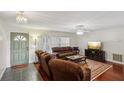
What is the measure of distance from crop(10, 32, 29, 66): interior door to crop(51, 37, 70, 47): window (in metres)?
1.91

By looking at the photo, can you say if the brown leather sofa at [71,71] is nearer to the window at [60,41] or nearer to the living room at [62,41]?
the living room at [62,41]

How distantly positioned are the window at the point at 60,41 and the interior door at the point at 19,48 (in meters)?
1.91

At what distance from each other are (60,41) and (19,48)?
3.05m

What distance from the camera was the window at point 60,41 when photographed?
6539 mm

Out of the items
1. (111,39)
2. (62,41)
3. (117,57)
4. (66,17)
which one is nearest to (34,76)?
(66,17)

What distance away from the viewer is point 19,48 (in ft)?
16.5

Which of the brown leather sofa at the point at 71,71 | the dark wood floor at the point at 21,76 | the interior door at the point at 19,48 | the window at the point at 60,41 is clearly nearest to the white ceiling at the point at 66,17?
the interior door at the point at 19,48

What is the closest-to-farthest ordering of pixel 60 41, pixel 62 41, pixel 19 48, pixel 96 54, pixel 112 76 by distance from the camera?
pixel 112 76, pixel 19 48, pixel 96 54, pixel 60 41, pixel 62 41

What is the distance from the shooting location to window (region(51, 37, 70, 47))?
654 cm

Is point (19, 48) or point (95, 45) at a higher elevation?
point (95, 45)

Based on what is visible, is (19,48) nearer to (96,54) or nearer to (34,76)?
(34,76)
